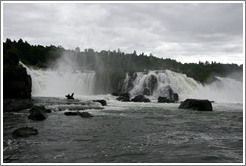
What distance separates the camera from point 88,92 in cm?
5912

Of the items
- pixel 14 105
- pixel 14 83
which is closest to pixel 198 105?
pixel 14 105

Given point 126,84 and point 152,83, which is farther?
point 126,84

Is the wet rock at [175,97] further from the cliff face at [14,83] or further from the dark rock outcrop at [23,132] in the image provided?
the dark rock outcrop at [23,132]

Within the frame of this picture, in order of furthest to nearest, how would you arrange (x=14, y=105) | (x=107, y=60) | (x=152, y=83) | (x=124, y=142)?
(x=107, y=60) < (x=152, y=83) < (x=14, y=105) < (x=124, y=142)

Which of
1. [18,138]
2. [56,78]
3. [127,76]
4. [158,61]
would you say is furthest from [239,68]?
[18,138]

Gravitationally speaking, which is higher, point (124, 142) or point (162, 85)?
point (162, 85)

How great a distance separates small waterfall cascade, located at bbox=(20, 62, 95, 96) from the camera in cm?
5509

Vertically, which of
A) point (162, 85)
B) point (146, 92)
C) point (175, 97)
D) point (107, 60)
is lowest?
point (175, 97)

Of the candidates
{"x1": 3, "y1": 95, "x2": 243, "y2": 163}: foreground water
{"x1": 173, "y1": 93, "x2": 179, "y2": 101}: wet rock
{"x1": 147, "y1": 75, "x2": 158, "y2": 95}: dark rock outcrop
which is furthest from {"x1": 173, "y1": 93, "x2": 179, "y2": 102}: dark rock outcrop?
{"x1": 3, "y1": 95, "x2": 243, "y2": 163}: foreground water

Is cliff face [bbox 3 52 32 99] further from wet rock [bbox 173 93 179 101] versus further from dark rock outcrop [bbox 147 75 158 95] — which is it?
dark rock outcrop [bbox 147 75 158 95]

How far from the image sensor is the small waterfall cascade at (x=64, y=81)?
181 feet

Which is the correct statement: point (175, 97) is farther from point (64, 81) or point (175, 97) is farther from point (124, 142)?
point (124, 142)

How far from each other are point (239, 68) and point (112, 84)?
62.0 metres

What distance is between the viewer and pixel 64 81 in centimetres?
5950
